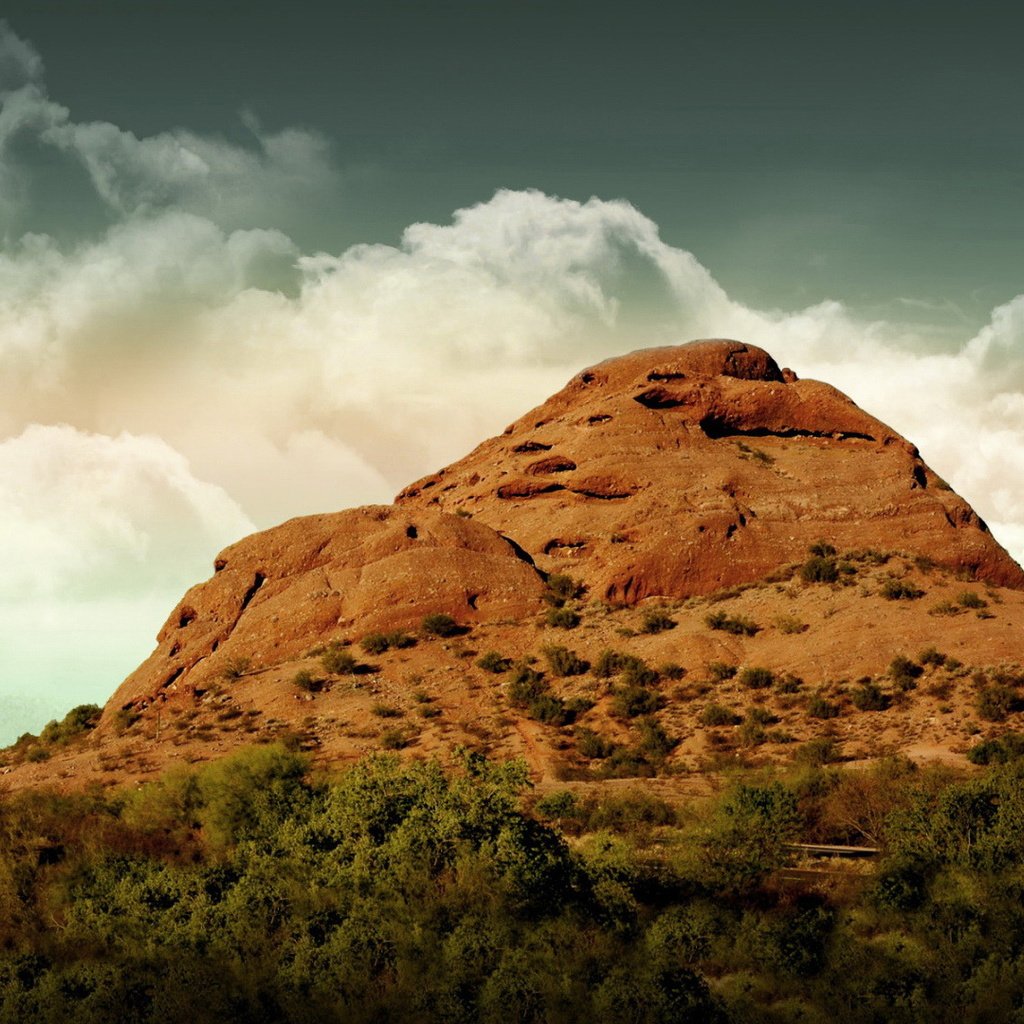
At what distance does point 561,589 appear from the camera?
144ft

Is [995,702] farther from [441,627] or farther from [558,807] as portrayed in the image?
[441,627]

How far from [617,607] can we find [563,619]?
3055mm

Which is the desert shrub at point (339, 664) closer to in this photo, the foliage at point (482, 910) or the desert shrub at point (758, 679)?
the foliage at point (482, 910)

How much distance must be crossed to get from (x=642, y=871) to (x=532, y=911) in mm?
4063

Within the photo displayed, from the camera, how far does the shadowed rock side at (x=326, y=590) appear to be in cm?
Result: 4194

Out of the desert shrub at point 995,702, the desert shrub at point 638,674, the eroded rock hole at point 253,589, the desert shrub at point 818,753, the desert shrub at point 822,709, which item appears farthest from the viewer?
the eroded rock hole at point 253,589

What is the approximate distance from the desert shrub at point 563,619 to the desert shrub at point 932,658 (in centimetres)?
1356

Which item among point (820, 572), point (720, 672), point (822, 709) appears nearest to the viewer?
point (822, 709)

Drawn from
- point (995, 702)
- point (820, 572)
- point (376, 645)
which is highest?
point (820, 572)

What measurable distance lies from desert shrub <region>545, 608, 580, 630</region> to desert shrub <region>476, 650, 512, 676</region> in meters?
2.64

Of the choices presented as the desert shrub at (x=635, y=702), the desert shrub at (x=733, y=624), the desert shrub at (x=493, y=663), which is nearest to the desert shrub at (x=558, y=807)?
the desert shrub at (x=635, y=702)

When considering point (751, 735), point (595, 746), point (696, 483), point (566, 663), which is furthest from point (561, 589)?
point (751, 735)

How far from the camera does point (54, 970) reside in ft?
54.3

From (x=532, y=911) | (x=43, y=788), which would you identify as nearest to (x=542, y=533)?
(x=43, y=788)
